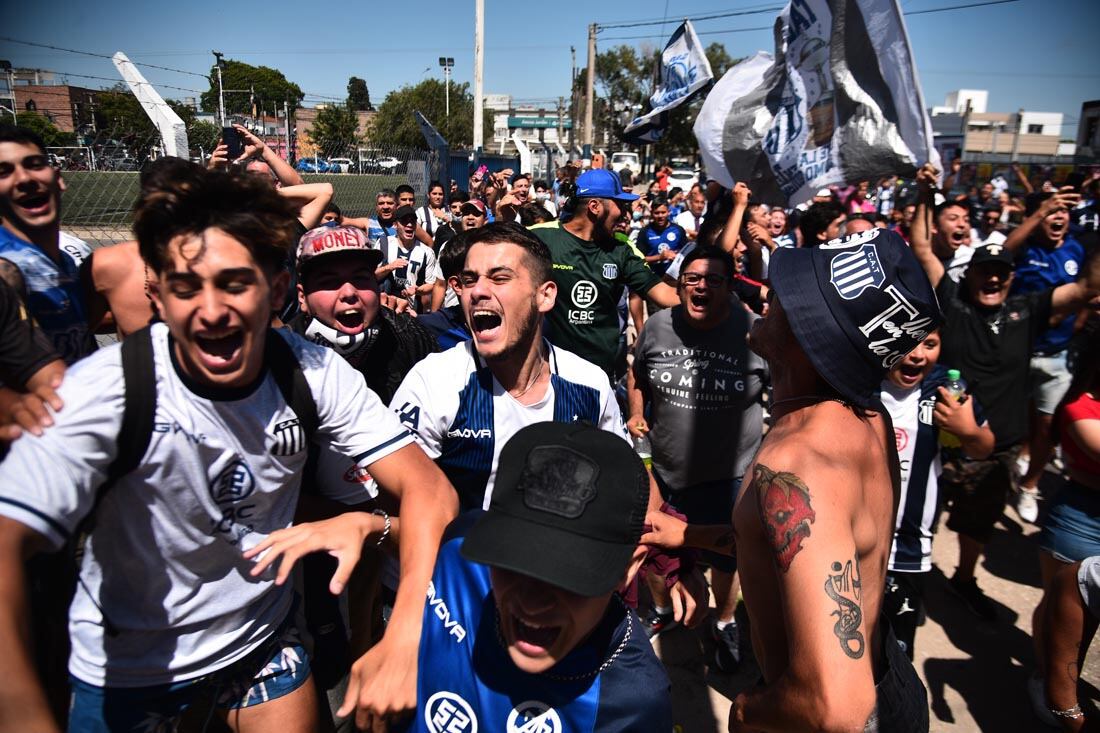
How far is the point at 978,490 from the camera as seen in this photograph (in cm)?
402

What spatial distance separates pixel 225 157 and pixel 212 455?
10.5 feet

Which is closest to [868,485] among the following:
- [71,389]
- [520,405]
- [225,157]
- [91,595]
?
[520,405]

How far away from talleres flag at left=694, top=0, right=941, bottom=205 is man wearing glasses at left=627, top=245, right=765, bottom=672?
1.00 m

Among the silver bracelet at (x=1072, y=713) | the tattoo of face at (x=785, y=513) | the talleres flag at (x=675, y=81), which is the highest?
the talleres flag at (x=675, y=81)

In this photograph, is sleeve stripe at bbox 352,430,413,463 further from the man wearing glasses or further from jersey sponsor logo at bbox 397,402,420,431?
the man wearing glasses

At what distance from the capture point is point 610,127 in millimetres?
50562

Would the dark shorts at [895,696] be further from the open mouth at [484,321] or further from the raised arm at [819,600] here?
the open mouth at [484,321]

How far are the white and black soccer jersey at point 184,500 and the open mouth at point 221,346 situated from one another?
0.10m

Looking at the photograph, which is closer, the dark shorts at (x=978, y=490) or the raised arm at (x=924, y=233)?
the dark shorts at (x=978, y=490)

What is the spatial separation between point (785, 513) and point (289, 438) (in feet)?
4.27

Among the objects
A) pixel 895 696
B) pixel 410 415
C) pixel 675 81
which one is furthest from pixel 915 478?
pixel 675 81

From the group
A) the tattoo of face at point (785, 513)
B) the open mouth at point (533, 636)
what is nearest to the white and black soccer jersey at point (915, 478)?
the tattoo of face at point (785, 513)

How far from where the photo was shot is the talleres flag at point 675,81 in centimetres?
616

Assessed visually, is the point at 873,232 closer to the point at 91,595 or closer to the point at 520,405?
the point at 520,405
